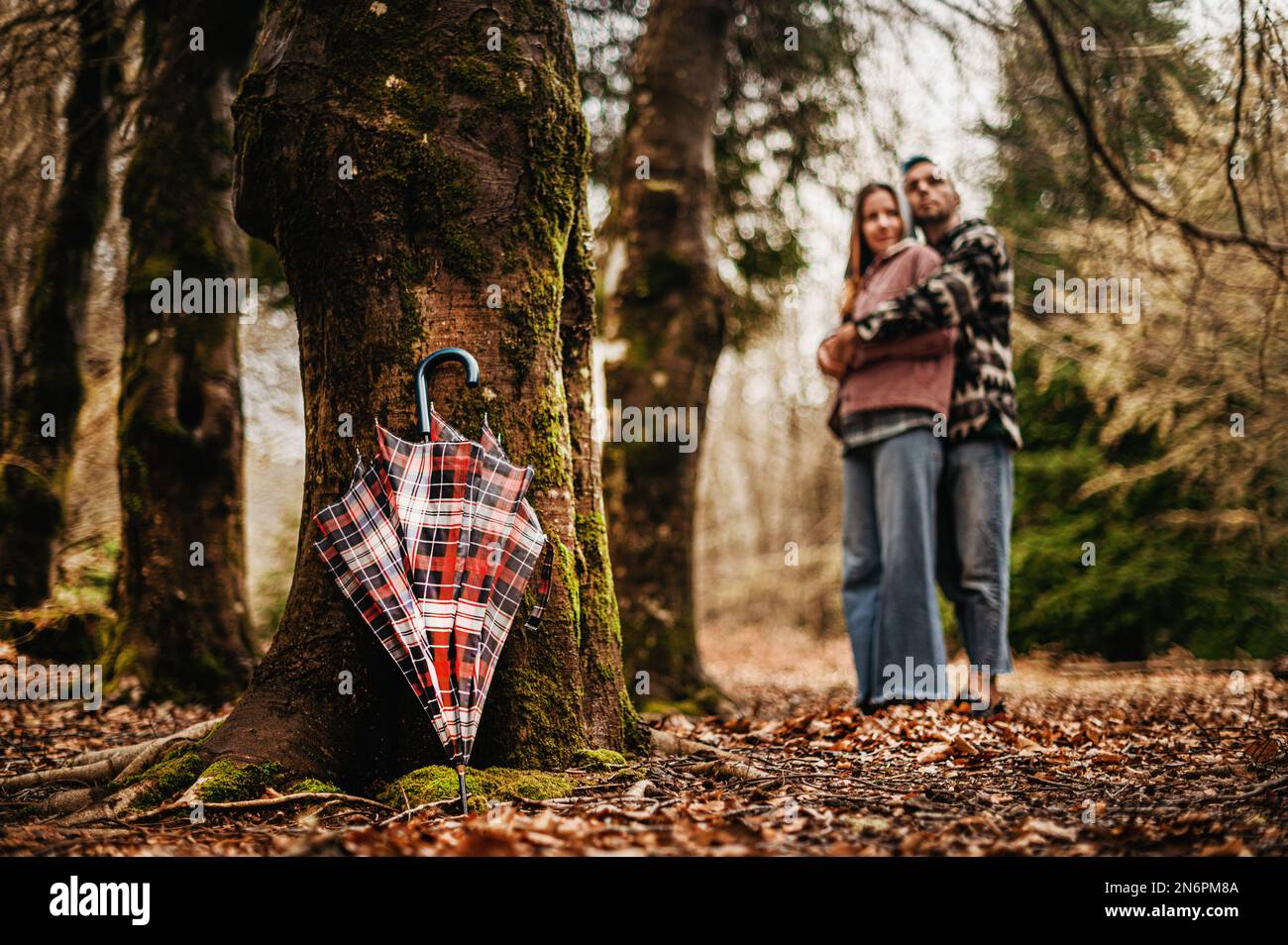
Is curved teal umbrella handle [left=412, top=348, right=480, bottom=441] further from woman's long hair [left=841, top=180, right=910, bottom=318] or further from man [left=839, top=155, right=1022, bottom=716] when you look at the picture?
woman's long hair [left=841, top=180, right=910, bottom=318]

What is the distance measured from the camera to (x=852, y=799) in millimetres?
2629

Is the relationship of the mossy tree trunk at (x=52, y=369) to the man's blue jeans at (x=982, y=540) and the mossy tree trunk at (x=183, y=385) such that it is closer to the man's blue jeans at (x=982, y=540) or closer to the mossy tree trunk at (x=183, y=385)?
the mossy tree trunk at (x=183, y=385)

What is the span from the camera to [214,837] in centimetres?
228

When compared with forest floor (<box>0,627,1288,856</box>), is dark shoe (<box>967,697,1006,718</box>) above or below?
below

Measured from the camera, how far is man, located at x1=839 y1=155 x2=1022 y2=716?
175 inches

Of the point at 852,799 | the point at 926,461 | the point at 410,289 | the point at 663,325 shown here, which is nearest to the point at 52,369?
Answer: the point at 663,325

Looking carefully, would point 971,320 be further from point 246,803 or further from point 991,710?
point 246,803

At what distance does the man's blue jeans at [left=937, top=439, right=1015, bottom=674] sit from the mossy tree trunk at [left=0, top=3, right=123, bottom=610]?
6.22 metres

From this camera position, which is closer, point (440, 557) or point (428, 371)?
→ point (440, 557)

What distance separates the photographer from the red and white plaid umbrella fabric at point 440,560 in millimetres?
2494

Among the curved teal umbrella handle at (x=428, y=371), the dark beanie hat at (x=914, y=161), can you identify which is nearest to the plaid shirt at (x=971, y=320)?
the dark beanie hat at (x=914, y=161)

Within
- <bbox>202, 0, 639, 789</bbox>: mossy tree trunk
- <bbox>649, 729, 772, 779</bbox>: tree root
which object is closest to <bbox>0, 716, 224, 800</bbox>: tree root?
<bbox>202, 0, 639, 789</bbox>: mossy tree trunk

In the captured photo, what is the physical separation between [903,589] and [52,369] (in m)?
6.56
